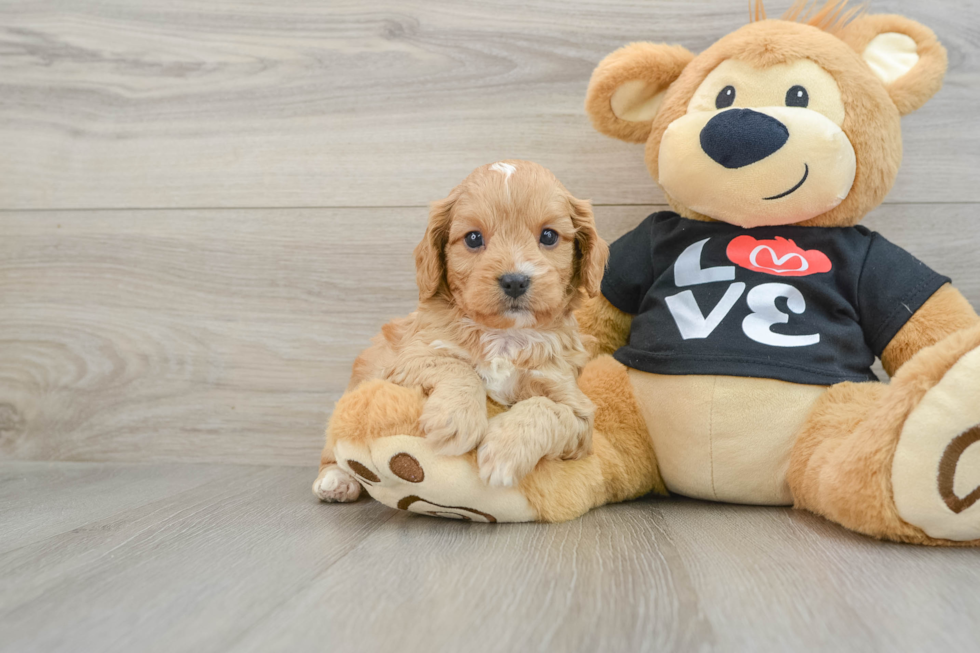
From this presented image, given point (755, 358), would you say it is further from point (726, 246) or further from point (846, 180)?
point (846, 180)

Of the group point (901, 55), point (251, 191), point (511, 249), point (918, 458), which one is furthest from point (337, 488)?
point (901, 55)

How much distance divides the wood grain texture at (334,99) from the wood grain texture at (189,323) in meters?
0.08

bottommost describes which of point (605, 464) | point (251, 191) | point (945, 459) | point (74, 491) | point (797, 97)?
point (74, 491)

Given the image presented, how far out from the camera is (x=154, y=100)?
5.18 ft

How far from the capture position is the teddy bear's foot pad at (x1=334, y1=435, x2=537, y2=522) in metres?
0.92

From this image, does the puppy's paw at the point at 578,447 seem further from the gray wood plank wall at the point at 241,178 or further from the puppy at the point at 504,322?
the gray wood plank wall at the point at 241,178

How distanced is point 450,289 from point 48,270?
113 cm

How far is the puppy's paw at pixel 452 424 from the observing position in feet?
2.93

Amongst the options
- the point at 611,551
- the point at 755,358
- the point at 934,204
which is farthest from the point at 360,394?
the point at 934,204

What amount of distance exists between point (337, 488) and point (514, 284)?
52 centimetres

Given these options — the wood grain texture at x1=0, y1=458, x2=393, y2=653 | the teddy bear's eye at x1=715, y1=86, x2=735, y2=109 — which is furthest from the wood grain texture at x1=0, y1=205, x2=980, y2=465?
the teddy bear's eye at x1=715, y1=86, x2=735, y2=109

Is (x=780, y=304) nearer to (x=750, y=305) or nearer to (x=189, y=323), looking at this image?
(x=750, y=305)

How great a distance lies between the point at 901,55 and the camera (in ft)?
3.82

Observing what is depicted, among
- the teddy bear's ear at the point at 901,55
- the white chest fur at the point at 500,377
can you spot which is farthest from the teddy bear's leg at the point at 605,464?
the teddy bear's ear at the point at 901,55
